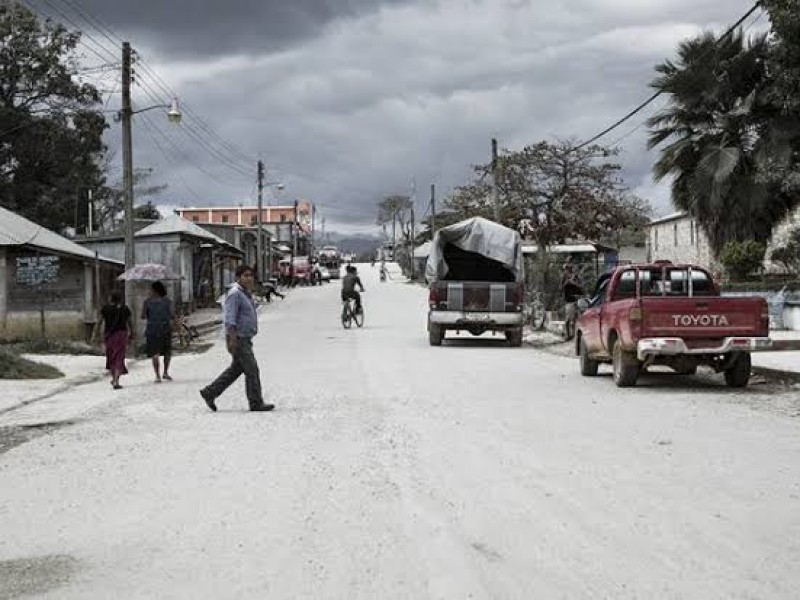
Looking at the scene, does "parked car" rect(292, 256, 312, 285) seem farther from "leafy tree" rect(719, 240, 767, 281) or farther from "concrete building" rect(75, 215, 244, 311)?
"leafy tree" rect(719, 240, 767, 281)

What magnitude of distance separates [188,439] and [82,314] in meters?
19.6

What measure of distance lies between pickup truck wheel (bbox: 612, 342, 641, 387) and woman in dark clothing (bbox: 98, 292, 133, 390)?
26.5 feet

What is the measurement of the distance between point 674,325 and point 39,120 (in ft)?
135

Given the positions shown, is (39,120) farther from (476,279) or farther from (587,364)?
(587,364)

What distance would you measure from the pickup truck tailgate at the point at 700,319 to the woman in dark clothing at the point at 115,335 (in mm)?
8540

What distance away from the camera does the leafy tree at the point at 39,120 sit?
4934 centimetres

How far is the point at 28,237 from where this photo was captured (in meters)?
28.3

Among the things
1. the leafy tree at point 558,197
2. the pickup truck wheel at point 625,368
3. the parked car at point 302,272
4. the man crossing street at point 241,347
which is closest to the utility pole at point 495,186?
the leafy tree at point 558,197

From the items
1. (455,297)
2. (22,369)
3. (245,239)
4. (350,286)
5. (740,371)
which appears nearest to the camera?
(740,371)

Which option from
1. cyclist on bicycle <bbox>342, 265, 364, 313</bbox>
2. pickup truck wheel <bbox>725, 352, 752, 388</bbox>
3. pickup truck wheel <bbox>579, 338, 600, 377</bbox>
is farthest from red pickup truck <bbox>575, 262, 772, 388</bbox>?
cyclist on bicycle <bbox>342, 265, 364, 313</bbox>

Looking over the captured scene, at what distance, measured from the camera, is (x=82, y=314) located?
2939 cm

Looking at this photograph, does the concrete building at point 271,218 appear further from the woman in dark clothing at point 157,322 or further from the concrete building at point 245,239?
the woman in dark clothing at point 157,322

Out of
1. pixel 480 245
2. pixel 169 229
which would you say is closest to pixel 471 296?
pixel 480 245

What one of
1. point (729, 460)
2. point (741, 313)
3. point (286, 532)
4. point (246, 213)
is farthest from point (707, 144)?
point (246, 213)
